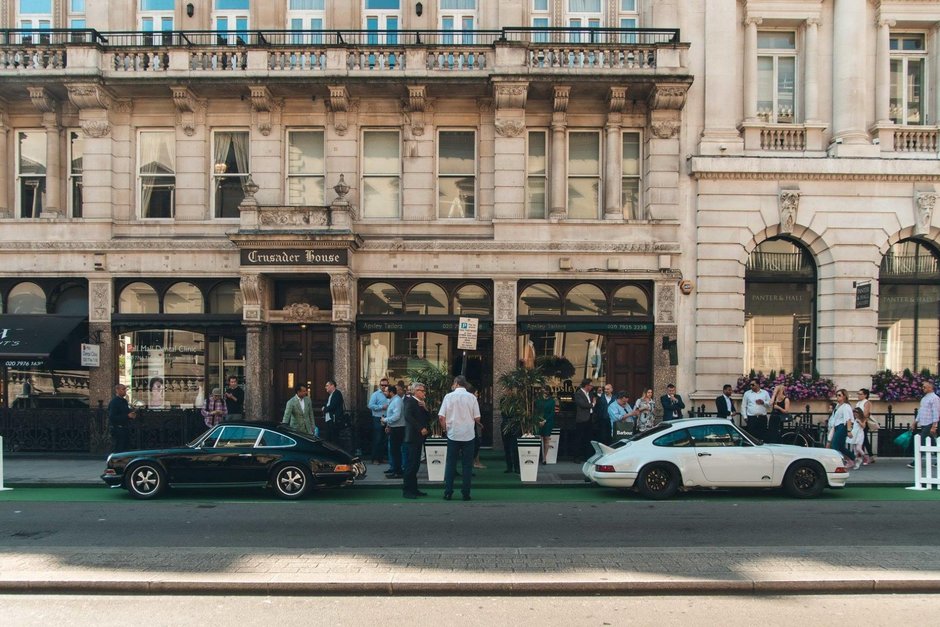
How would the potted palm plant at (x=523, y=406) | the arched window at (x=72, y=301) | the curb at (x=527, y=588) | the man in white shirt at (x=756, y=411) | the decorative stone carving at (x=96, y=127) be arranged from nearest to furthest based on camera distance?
the curb at (x=527, y=588) < the potted palm plant at (x=523, y=406) < the man in white shirt at (x=756, y=411) < the decorative stone carving at (x=96, y=127) < the arched window at (x=72, y=301)

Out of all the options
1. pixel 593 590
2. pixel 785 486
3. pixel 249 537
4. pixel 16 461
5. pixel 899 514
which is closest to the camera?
pixel 593 590

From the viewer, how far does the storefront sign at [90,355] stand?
1734 centimetres

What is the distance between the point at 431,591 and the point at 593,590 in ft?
5.28

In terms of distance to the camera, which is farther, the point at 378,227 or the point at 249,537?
the point at 378,227

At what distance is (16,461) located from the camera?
1686 cm

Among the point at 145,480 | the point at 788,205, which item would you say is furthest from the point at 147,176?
the point at 788,205

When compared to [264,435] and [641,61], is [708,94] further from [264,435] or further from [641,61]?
[264,435]

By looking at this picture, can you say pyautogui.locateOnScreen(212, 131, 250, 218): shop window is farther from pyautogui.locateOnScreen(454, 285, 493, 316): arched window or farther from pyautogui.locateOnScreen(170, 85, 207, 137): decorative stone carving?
pyautogui.locateOnScreen(454, 285, 493, 316): arched window

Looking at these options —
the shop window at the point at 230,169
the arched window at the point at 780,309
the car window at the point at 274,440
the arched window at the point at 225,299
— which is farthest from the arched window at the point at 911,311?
the shop window at the point at 230,169

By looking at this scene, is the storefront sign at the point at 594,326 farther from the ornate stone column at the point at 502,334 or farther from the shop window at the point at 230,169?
the shop window at the point at 230,169

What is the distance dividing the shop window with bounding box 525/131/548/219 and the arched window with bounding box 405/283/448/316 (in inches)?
122

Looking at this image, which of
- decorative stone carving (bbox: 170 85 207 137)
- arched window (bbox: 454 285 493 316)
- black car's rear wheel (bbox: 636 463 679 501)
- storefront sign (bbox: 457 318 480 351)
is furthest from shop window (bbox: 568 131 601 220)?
decorative stone carving (bbox: 170 85 207 137)

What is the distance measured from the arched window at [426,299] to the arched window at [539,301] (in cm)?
203

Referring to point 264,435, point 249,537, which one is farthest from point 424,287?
point 249,537
